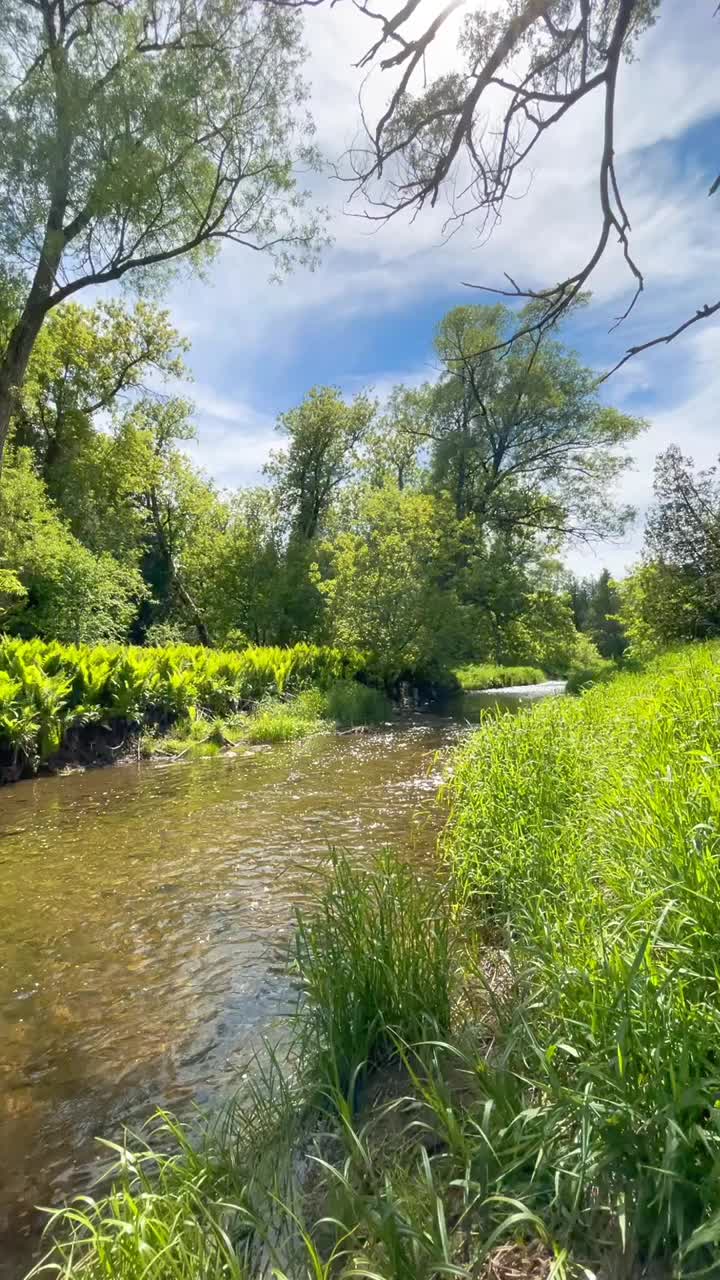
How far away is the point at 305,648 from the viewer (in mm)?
19031

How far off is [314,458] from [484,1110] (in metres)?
33.7

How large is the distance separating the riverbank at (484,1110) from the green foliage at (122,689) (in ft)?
25.6

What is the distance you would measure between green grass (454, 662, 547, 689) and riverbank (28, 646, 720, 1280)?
25.6m

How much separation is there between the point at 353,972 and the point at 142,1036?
4.33ft

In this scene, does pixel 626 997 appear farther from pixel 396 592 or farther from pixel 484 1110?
pixel 396 592

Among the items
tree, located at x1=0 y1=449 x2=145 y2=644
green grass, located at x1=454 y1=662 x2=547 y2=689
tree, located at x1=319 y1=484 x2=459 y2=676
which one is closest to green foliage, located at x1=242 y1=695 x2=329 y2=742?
tree, located at x1=0 y1=449 x2=145 y2=644

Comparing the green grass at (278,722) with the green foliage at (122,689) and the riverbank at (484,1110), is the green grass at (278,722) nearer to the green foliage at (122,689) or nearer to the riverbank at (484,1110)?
the green foliage at (122,689)

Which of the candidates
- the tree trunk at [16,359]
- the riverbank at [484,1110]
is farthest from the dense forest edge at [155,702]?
the riverbank at [484,1110]

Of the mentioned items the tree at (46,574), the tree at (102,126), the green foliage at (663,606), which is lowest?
the green foliage at (663,606)

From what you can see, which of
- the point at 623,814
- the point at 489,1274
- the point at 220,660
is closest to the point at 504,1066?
the point at 489,1274

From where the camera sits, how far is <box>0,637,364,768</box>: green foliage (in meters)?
9.31

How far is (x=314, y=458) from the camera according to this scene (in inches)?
1324

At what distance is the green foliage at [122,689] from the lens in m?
9.31

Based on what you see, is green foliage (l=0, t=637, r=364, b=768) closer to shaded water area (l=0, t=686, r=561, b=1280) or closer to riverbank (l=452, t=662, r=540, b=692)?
shaded water area (l=0, t=686, r=561, b=1280)
